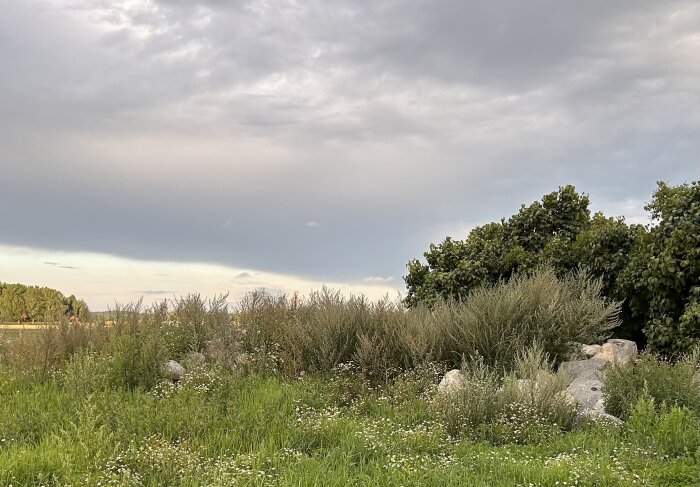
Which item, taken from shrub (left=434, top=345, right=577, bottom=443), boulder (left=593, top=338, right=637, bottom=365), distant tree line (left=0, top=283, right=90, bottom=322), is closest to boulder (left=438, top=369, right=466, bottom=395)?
shrub (left=434, top=345, right=577, bottom=443)

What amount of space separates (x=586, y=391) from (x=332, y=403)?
330cm

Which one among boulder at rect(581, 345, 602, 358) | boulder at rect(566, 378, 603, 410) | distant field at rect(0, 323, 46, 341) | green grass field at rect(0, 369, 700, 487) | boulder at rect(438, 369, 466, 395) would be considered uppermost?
distant field at rect(0, 323, 46, 341)

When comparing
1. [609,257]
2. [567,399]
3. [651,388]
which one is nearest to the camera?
[567,399]

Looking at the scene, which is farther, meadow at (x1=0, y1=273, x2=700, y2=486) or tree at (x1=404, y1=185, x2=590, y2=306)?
tree at (x1=404, y1=185, x2=590, y2=306)

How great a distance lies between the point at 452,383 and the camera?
759cm

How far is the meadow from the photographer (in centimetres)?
519

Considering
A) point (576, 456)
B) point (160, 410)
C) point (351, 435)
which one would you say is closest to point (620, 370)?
point (576, 456)

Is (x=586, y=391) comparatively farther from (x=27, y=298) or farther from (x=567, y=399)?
(x=27, y=298)

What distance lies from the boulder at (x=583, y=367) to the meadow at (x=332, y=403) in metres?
0.51

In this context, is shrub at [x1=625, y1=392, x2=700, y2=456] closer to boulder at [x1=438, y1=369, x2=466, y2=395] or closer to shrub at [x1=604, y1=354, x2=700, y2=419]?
shrub at [x1=604, y1=354, x2=700, y2=419]

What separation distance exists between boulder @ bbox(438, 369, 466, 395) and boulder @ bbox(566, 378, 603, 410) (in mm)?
1395

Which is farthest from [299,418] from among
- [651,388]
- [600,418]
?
[651,388]

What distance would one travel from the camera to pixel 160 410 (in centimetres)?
675

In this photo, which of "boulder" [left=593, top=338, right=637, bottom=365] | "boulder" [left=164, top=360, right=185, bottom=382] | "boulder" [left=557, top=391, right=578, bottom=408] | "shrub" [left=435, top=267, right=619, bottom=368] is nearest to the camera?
"boulder" [left=557, top=391, right=578, bottom=408]
